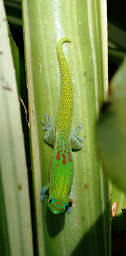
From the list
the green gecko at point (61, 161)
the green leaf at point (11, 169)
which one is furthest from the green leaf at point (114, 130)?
the green gecko at point (61, 161)

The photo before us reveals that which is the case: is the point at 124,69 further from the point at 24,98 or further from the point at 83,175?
the point at 24,98

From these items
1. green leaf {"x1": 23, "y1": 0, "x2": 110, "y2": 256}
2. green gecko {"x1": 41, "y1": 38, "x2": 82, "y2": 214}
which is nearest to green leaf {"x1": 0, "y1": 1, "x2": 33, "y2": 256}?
green leaf {"x1": 23, "y1": 0, "x2": 110, "y2": 256}

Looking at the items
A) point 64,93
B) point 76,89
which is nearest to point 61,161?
point 64,93

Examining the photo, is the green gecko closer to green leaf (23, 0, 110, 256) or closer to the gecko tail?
the gecko tail

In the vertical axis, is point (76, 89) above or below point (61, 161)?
above

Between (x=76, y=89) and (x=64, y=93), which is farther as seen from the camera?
(x=64, y=93)

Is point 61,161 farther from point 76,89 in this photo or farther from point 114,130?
point 114,130

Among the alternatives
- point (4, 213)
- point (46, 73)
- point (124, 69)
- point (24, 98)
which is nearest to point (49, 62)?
point (46, 73)
